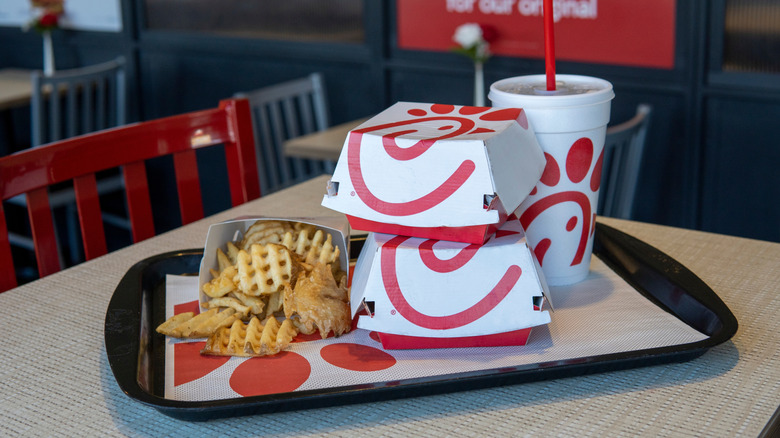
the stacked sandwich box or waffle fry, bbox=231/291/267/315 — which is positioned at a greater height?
the stacked sandwich box

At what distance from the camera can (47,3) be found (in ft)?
11.9

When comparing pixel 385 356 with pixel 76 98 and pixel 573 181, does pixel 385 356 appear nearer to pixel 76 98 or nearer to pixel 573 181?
pixel 573 181

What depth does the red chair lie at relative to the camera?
3.45 ft

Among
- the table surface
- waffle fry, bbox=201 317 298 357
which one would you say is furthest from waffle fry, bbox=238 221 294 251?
the table surface

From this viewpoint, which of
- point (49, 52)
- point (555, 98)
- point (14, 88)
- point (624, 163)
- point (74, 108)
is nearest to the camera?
point (555, 98)

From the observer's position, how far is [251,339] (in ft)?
2.40

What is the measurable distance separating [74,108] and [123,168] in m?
1.95

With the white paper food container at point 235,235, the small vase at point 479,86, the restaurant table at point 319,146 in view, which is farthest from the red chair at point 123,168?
the small vase at point 479,86

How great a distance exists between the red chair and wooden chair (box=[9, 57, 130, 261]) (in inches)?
63.5

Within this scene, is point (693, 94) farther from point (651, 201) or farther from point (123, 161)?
point (123, 161)

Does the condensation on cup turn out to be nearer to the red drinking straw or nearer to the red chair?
the red drinking straw

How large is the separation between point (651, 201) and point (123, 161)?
1767 mm

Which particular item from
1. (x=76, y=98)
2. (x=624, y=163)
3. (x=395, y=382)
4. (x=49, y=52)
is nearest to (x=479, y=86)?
(x=624, y=163)

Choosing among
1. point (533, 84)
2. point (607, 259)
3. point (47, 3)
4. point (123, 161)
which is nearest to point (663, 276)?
point (607, 259)
